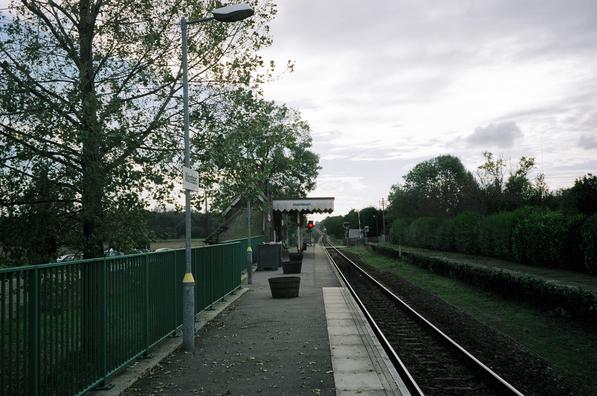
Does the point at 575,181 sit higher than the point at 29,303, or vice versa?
the point at 575,181

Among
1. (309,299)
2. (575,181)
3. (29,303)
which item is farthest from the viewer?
(575,181)

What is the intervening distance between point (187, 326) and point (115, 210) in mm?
2559

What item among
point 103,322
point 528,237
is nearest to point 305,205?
point 528,237

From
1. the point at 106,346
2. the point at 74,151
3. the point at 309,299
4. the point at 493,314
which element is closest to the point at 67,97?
the point at 74,151

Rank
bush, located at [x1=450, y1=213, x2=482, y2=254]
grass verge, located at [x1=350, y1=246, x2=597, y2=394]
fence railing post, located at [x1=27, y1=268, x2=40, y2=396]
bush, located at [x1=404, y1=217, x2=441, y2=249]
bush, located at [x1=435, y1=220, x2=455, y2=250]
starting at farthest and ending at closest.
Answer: bush, located at [x1=404, y1=217, x2=441, y2=249] < bush, located at [x1=435, y1=220, x2=455, y2=250] < bush, located at [x1=450, y1=213, x2=482, y2=254] < grass verge, located at [x1=350, y1=246, x2=597, y2=394] < fence railing post, located at [x1=27, y1=268, x2=40, y2=396]

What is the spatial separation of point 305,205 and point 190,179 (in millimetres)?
33957

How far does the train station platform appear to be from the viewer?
7781mm

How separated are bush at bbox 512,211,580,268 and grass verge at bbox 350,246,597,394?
8537 mm

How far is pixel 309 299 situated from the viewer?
18.4 meters

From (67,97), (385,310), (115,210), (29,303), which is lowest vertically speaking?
(385,310)

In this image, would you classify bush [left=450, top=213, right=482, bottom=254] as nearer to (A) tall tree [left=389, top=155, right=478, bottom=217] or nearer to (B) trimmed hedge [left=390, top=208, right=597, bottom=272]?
(B) trimmed hedge [left=390, top=208, right=597, bottom=272]

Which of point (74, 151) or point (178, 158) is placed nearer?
point (74, 151)

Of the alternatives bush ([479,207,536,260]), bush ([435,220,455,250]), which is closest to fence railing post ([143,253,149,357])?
bush ([479,207,536,260])

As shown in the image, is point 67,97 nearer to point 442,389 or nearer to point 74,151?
point 74,151
